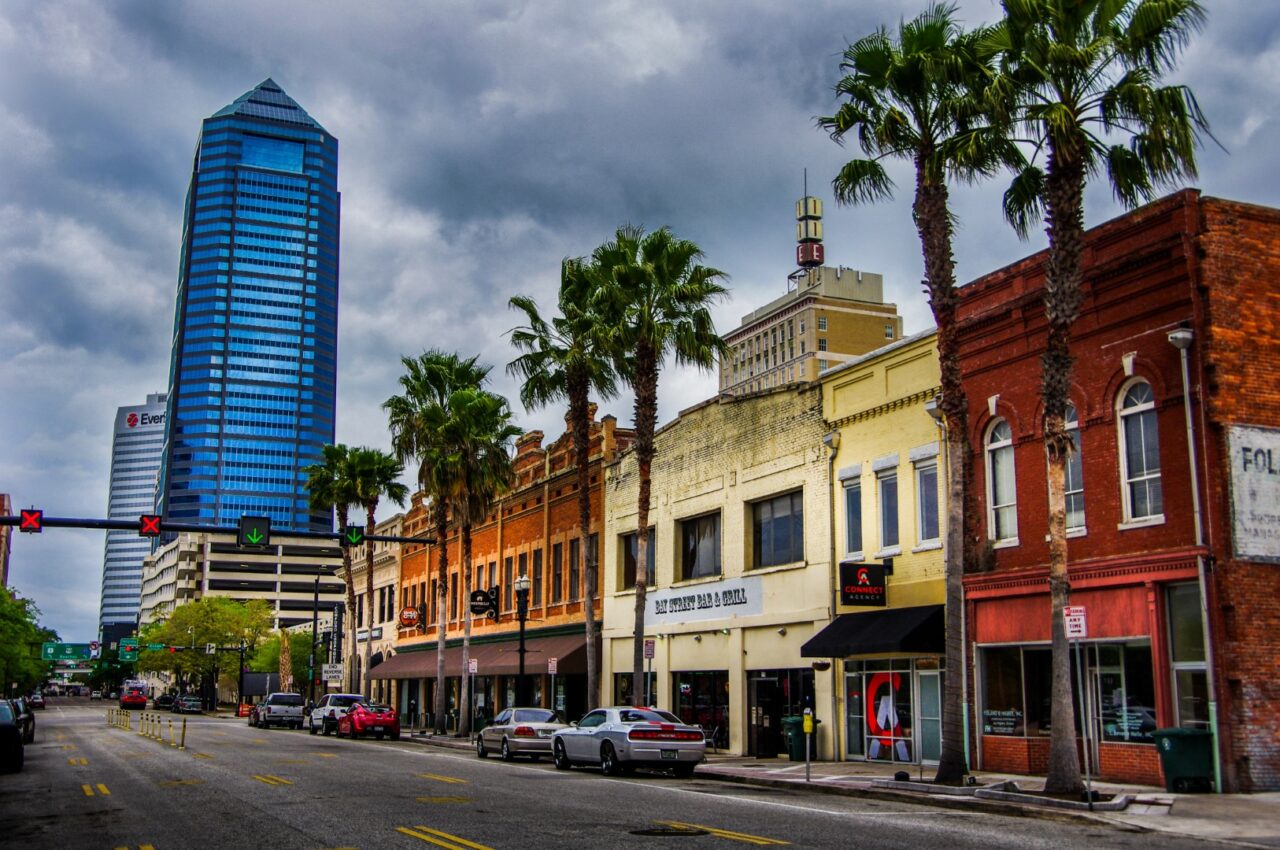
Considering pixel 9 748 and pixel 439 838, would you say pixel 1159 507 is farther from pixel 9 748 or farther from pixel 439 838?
pixel 9 748

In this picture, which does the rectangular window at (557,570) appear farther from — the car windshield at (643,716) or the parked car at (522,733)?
the car windshield at (643,716)

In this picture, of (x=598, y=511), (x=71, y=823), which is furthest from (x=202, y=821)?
(x=598, y=511)

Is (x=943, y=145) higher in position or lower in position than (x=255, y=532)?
higher

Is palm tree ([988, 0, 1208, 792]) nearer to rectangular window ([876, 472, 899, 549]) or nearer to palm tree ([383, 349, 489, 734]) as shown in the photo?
rectangular window ([876, 472, 899, 549])

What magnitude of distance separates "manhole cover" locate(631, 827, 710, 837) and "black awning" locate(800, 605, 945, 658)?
38.1ft

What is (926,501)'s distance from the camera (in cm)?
2748

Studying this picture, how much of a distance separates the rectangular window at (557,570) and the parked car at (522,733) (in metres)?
13.8

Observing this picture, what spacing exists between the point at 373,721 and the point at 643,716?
22.9 meters

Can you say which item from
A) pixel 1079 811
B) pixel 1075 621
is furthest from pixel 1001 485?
pixel 1079 811

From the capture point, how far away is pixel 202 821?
15.7 metres

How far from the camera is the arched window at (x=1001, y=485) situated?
25.0m

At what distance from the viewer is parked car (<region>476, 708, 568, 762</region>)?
1181 inches

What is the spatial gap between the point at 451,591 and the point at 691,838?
46.6 metres

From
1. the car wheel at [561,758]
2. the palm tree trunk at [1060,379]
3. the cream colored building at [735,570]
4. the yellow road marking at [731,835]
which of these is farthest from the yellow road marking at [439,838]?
the cream colored building at [735,570]
